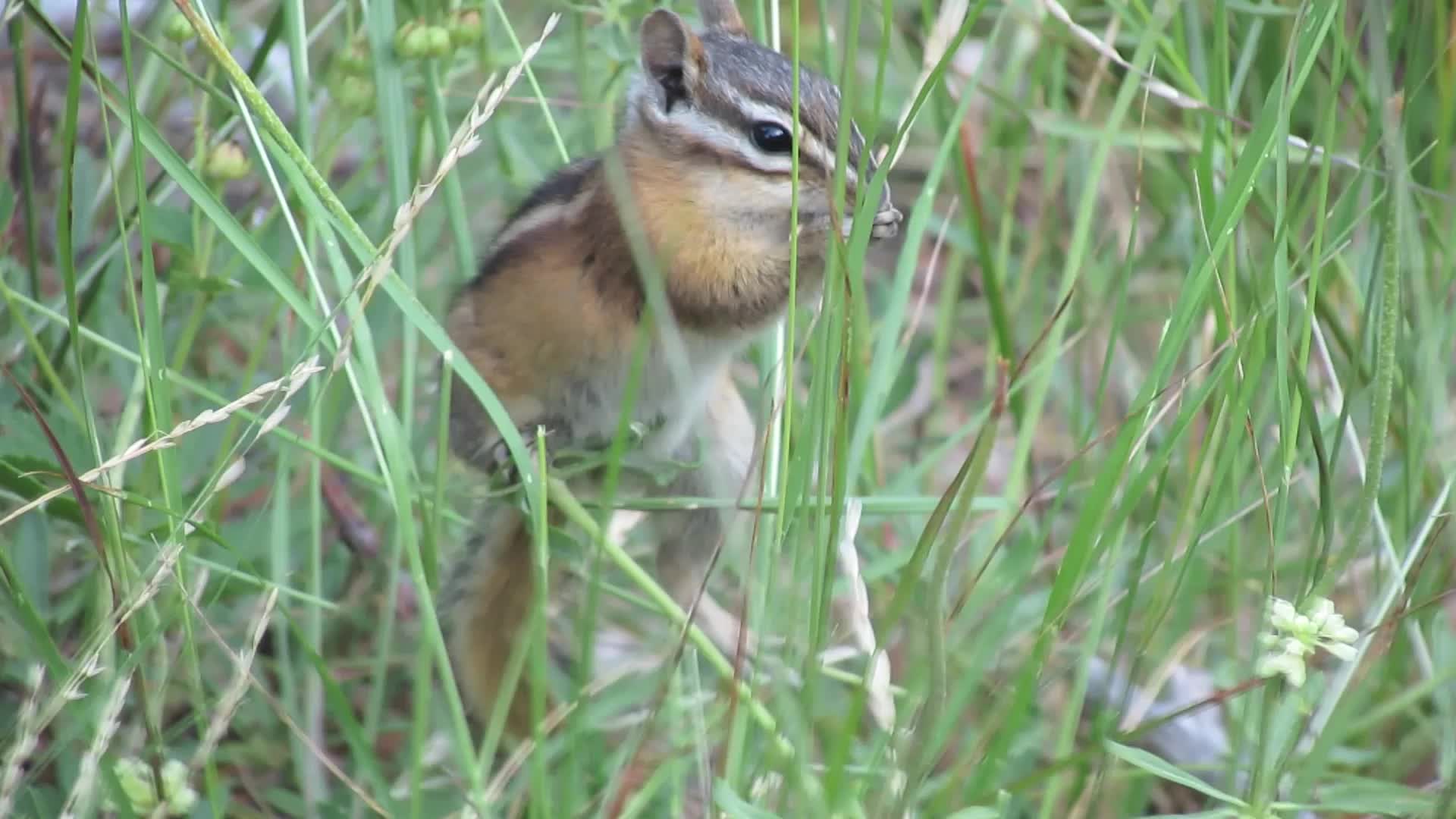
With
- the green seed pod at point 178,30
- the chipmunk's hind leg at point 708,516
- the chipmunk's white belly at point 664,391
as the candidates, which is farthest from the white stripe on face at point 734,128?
the green seed pod at point 178,30

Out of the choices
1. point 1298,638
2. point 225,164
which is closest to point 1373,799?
point 1298,638

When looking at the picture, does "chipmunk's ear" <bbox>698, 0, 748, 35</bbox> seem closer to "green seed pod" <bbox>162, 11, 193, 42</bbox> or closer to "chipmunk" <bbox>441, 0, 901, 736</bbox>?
"chipmunk" <bbox>441, 0, 901, 736</bbox>

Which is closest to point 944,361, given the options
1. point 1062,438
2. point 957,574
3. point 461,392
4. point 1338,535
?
point 1062,438

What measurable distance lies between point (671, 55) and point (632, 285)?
0.81 feet

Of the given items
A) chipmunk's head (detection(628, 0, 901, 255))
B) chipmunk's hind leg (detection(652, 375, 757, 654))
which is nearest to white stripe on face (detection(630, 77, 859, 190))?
chipmunk's head (detection(628, 0, 901, 255))

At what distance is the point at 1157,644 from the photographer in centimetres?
204

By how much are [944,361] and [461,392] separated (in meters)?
0.86

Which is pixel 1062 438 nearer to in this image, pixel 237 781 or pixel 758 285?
pixel 758 285

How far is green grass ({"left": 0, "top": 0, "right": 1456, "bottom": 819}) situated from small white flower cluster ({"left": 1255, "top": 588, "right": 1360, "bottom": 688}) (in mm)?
32

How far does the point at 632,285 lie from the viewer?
1830 mm

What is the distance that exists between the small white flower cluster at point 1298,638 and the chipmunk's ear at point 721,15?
3.25ft

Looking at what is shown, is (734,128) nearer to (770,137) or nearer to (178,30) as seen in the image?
(770,137)

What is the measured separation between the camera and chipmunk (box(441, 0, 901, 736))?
175cm

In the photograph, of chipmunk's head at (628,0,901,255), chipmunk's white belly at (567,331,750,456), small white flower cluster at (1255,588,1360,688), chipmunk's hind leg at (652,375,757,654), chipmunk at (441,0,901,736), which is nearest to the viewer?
small white flower cluster at (1255,588,1360,688)
